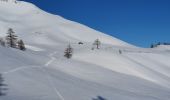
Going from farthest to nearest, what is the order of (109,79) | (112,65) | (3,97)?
(112,65), (109,79), (3,97)

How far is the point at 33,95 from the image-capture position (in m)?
25.4

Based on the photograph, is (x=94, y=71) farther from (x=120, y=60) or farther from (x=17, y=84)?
(x=120, y=60)

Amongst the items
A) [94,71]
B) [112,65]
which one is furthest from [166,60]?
[94,71]

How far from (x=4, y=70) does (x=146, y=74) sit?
54501 millimetres

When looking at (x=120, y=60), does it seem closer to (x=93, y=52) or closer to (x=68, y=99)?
(x=93, y=52)

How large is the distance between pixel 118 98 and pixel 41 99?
864 cm

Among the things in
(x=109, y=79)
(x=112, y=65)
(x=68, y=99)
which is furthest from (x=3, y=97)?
(x=112, y=65)

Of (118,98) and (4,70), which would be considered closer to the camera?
(118,98)

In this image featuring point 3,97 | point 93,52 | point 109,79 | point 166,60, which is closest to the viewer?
point 3,97

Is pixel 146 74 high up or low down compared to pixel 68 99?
down

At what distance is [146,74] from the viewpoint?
83.0m

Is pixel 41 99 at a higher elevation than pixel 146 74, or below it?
higher

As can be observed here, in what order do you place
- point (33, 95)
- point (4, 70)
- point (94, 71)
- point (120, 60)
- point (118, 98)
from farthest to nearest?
point (120, 60), point (94, 71), point (4, 70), point (118, 98), point (33, 95)

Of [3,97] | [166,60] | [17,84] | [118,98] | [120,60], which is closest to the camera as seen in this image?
[3,97]
